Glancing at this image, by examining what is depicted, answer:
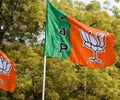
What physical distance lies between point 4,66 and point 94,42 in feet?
10.3

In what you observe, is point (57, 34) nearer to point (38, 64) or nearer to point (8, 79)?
point (8, 79)

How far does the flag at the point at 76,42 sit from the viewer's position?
1257cm

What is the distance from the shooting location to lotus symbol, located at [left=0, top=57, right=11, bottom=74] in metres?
14.1

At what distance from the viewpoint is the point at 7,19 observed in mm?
21250

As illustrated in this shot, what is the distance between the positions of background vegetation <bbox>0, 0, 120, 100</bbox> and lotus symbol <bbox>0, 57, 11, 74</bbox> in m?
5.27

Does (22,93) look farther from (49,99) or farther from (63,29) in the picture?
(63,29)

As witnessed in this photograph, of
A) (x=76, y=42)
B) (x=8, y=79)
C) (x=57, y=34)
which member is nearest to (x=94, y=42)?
(x=76, y=42)

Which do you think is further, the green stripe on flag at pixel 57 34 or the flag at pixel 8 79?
the flag at pixel 8 79

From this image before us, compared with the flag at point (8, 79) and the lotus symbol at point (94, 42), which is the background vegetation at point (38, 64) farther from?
the lotus symbol at point (94, 42)

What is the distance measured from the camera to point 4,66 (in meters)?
14.2

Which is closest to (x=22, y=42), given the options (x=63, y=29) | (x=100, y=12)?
(x=100, y=12)

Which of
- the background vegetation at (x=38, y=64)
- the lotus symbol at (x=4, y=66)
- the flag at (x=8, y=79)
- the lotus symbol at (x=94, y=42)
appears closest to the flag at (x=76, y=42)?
the lotus symbol at (x=94, y=42)

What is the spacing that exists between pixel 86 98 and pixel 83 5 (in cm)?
576

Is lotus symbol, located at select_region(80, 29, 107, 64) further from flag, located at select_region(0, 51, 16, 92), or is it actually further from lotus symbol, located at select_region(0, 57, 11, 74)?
lotus symbol, located at select_region(0, 57, 11, 74)
